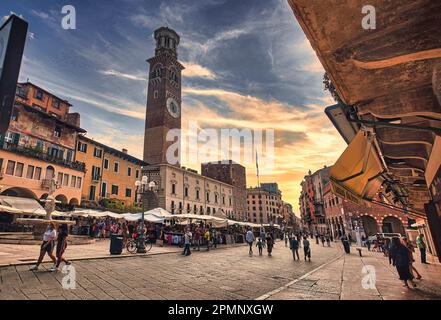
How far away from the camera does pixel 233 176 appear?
2591 inches

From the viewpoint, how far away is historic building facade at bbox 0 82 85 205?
836 inches

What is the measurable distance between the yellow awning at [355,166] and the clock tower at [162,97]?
129 ft

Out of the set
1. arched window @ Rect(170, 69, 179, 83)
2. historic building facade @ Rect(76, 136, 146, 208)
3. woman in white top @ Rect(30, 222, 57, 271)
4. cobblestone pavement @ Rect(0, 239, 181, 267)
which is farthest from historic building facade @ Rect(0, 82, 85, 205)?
arched window @ Rect(170, 69, 179, 83)

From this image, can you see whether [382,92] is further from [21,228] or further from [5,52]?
[21,228]

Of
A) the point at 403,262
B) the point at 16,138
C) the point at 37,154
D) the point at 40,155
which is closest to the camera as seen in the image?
the point at 403,262

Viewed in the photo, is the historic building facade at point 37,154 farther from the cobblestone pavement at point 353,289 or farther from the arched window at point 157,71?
the arched window at point 157,71

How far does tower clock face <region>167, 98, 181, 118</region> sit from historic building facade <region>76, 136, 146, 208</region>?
15.2 m

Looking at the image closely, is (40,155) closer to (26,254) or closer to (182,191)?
(26,254)

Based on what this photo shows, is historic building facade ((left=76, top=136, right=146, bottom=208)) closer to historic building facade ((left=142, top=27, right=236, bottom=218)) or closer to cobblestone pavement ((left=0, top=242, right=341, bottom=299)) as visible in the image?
historic building facade ((left=142, top=27, right=236, bottom=218))

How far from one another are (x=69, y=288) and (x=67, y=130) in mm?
27871

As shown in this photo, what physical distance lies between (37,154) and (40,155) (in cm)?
30

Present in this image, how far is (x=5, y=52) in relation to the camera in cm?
278

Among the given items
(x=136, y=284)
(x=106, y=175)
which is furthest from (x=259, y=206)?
(x=136, y=284)

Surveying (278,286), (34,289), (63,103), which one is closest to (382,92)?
(278,286)
